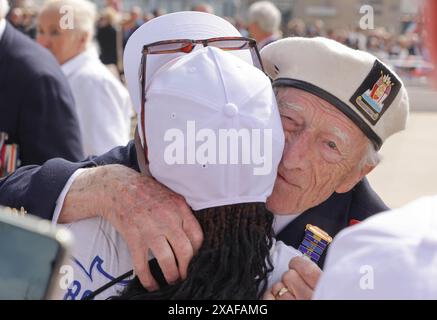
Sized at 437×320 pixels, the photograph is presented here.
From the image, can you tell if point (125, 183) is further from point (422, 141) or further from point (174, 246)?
point (422, 141)

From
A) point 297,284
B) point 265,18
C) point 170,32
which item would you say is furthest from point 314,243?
point 265,18

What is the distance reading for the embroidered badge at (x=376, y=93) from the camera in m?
1.74

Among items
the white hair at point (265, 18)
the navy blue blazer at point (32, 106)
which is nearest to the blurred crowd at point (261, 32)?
the white hair at point (265, 18)

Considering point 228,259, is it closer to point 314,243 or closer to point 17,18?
point 314,243

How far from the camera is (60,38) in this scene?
4.43 meters

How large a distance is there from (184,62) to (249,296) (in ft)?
1.49

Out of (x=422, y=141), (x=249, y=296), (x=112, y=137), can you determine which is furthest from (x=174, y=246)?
(x=422, y=141)

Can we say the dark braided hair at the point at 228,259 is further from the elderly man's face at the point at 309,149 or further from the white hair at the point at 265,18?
the white hair at the point at 265,18

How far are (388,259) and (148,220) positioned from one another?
2.14 ft

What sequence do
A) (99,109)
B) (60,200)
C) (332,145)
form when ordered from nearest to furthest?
(60,200) < (332,145) < (99,109)

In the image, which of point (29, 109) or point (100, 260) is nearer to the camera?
point (100, 260)

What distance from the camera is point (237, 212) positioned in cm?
143

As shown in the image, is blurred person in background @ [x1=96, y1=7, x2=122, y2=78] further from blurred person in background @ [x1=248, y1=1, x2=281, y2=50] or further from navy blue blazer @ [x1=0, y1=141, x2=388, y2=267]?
navy blue blazer @ [x1=0, y1=141, x2=388, y2=267]
